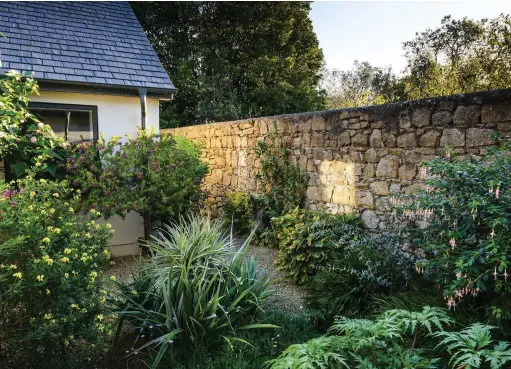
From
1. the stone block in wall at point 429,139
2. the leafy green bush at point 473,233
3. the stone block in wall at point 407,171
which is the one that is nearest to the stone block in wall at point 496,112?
the stone block in wall at point 429,139

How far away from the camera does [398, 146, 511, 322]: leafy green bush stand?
226 centimetres

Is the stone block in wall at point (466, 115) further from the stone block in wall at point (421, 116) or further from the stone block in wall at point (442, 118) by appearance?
the stone block in wall at point (421, 116)

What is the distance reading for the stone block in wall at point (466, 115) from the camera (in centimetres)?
372

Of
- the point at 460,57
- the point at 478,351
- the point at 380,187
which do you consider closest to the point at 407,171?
the point at 380,187

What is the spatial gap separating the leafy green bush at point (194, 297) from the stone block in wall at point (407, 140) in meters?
2.16

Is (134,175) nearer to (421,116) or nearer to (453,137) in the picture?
(421,116)

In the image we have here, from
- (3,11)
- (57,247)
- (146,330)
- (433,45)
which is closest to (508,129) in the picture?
(146,330)

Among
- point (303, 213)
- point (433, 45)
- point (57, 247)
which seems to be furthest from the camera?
point (433, 45)

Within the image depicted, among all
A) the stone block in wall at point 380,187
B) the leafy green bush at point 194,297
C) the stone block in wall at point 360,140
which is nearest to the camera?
the leafy green bush at point 194,297

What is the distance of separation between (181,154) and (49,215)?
11.2ft

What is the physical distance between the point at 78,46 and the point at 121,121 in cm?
146

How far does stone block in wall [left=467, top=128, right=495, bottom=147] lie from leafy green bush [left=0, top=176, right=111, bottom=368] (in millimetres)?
3503

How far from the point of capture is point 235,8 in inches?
637

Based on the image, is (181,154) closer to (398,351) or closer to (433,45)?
(398,351)
